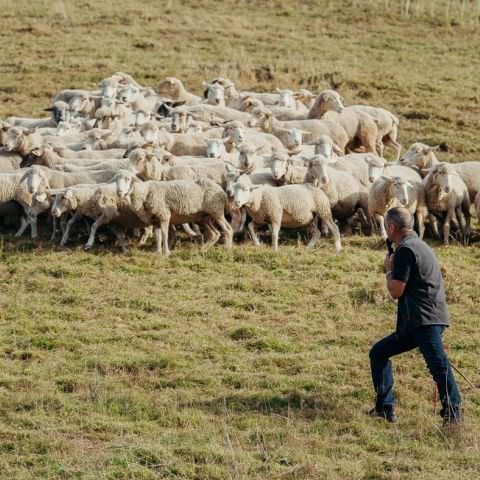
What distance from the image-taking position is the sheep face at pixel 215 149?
58.1 ft

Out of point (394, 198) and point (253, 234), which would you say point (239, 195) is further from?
point (394, 198)

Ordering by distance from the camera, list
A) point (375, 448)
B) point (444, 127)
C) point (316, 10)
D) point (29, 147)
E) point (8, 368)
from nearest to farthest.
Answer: point (375, 448)
point (8, 368)
point (29, 147)
point (444, 127)
point (316, 10)

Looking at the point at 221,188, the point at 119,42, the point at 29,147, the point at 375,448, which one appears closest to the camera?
the point at 375,448

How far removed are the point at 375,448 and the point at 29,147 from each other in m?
10.6

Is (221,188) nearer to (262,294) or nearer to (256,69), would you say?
(262,294)

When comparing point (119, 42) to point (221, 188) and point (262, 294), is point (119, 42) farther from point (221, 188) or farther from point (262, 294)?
point (262, 294)

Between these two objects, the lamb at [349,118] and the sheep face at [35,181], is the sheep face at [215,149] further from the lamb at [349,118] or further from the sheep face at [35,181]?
the lamb at [349,118]

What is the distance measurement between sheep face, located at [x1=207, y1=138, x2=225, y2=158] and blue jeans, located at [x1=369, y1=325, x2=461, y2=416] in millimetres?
8371

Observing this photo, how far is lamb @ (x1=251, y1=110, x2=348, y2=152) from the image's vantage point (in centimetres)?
2045

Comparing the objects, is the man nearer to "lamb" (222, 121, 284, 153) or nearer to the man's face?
the man's face

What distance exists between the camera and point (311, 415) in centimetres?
1002

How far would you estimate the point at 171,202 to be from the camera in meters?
15.5

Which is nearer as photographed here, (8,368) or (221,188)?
(8,368)

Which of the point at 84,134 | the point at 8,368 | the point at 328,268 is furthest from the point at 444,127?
the point at 8,368
